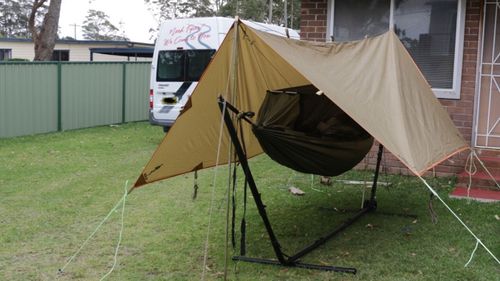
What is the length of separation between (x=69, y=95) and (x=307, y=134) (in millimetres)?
9800

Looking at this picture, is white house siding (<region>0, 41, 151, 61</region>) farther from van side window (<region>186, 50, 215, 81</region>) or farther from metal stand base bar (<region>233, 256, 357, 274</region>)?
metal stand base bar (<region>233, 256, 357, 274</region>)

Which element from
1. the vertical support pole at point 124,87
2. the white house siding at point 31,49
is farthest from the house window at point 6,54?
the vertical support pole at point 124,87

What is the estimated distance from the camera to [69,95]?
555 inches

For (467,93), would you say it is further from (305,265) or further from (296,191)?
(305,265)

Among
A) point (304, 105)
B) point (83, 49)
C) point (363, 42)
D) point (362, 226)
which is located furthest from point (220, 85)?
point (83, 49)

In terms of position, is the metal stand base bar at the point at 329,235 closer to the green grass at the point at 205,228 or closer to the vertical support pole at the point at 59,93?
the green grass at the point at 205,228

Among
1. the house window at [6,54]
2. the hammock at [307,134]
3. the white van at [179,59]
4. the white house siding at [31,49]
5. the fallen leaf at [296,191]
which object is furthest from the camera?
the house window at [6,54]

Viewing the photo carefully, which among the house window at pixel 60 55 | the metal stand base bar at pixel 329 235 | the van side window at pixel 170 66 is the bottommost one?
the metal stand base bar at pixel 329 235

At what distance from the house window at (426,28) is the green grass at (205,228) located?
61.5 inches

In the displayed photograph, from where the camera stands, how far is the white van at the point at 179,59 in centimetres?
1240

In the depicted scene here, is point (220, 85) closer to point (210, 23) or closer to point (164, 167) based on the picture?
point (164, 167)

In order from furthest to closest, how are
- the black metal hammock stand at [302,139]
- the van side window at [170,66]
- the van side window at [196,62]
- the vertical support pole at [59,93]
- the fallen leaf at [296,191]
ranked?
the vertical support pole at [59,93] < the van side window at [170,66] < the van side window at [196,62] < the fallen leaf at [296,191] < the black metal hammock stand at [302,139]

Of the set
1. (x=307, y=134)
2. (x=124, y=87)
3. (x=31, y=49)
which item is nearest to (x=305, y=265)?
(x=307, y=134)

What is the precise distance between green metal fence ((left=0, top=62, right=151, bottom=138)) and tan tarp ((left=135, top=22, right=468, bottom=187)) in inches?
320
